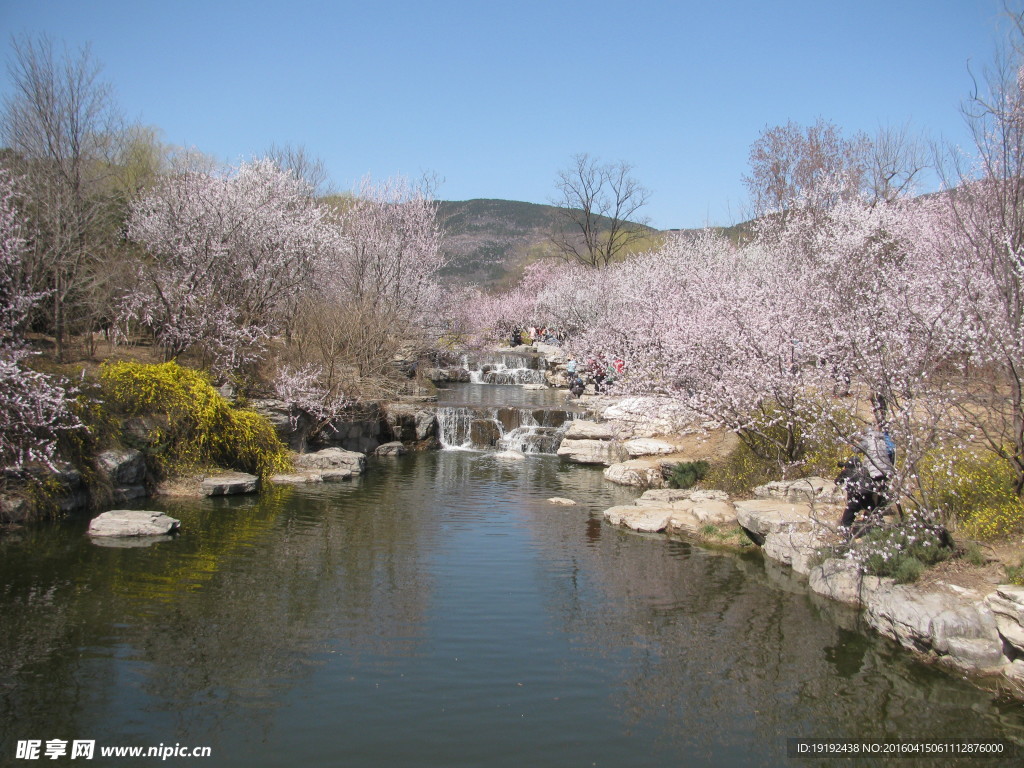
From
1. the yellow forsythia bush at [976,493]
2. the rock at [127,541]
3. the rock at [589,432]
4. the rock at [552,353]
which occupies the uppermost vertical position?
the rock at [552,353]

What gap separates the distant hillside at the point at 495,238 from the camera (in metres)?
88.6

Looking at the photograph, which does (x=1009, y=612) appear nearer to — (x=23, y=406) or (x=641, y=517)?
(x=641, y=517)

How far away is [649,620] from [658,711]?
89.1 inches

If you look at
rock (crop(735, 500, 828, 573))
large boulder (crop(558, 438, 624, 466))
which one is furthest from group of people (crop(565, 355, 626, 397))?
rock (crop(735, 500, 828, 573))

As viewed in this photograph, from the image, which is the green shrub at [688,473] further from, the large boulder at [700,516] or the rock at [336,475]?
the rock at [336,475]

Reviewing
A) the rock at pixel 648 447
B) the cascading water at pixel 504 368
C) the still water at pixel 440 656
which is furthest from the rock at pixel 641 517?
the cascading water at pixel 504 368

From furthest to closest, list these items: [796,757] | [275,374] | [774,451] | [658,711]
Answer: [275,374] < [774,451] < [658,711] < [796,757]

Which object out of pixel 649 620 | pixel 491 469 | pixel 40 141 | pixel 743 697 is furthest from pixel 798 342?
pixel 40 141

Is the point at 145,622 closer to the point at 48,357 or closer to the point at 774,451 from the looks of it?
the point at 48,357

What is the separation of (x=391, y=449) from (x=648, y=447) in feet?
24.3

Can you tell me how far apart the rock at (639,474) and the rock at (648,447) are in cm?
85

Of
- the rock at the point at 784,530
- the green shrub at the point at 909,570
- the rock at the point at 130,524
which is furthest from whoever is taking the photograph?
the rock at the point at 130,524

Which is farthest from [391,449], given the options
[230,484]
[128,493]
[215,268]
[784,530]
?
[784,530]

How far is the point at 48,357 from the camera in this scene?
53.0 feet
